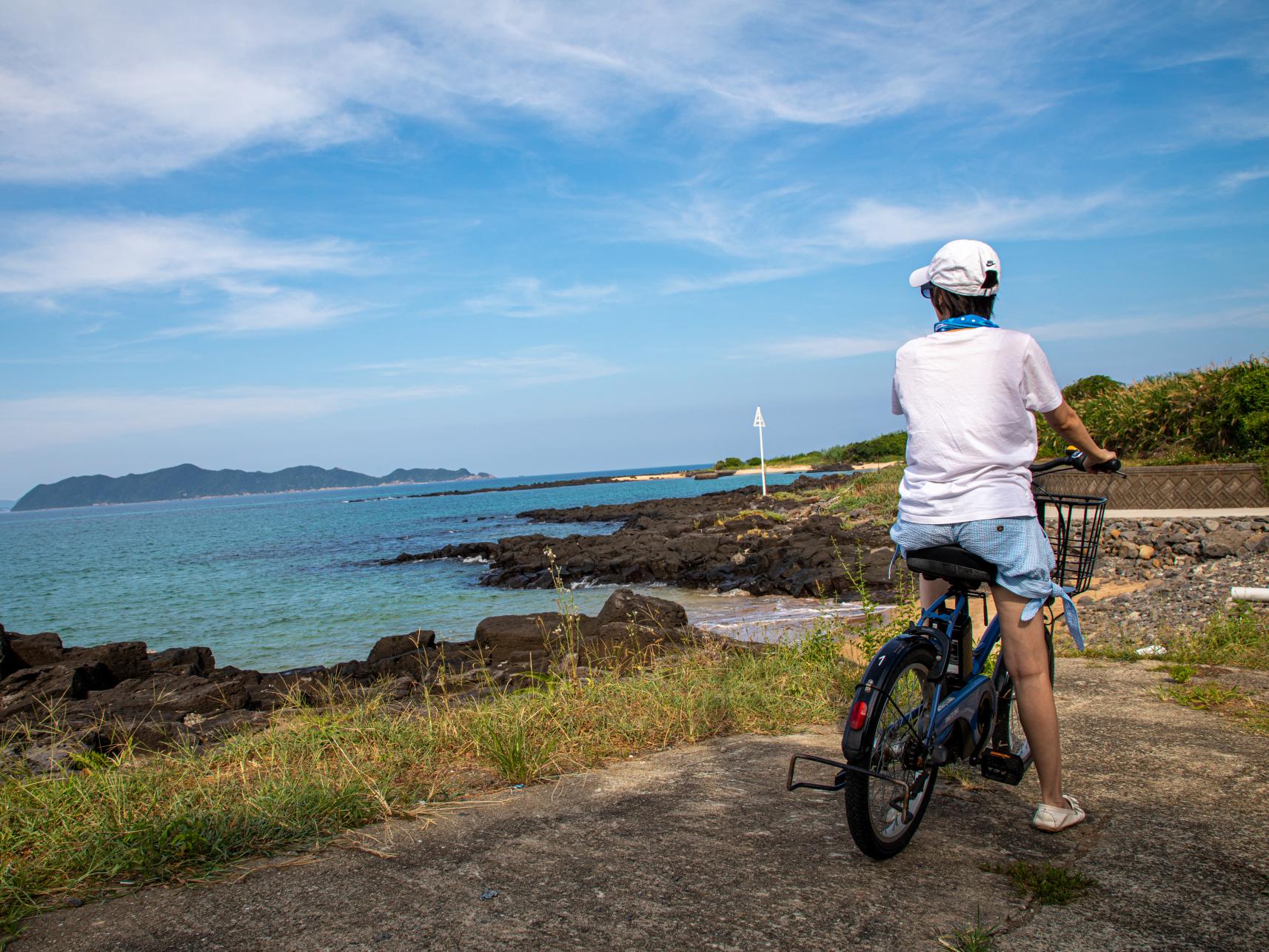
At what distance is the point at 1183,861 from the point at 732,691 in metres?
2.65

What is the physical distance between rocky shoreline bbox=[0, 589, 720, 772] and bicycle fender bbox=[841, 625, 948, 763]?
481 cm

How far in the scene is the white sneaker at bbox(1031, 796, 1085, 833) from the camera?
2.98 meters

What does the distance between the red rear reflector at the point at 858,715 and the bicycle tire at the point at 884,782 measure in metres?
0.03

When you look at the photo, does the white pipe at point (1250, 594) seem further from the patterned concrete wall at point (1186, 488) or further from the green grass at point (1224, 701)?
the patterned concrete wall at point (1186, 488)

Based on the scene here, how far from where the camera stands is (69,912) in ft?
8.73

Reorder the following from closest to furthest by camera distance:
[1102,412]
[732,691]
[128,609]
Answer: [732,691] < [1102,412] < [128,609]

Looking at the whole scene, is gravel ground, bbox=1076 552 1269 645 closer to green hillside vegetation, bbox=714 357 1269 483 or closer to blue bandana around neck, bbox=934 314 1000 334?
green hillside vegetation, bbox=714 357 1269 483

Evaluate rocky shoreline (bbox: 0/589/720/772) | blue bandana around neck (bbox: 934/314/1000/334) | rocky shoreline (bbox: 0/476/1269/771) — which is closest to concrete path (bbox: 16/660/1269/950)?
blue bandana around neck (bbox: 934/314/1000/334)

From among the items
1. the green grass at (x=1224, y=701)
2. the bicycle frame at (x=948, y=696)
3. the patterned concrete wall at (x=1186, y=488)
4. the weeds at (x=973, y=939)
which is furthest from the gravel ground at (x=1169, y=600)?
the weeds at (x=973, y=939)

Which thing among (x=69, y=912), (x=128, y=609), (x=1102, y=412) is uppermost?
(x=1102, y=412)

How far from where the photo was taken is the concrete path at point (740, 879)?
239cm

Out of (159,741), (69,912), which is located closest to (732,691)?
(69,912)

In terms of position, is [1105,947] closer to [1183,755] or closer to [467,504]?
[1183,755]

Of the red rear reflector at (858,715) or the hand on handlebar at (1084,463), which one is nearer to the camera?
A: the red rear reflector at (858,715)
